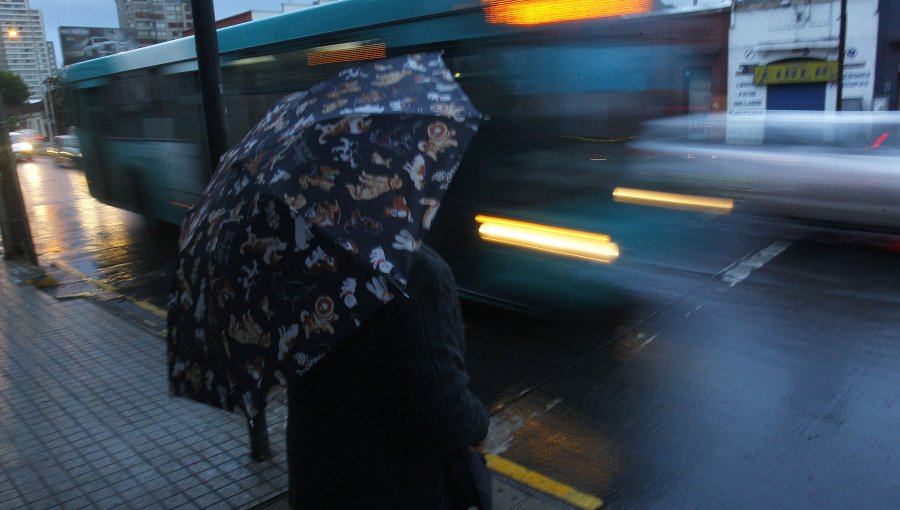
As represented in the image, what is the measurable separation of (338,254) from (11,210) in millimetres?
9907

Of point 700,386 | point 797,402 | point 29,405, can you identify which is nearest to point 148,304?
point 29,405

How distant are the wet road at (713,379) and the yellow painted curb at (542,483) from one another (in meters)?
0.10

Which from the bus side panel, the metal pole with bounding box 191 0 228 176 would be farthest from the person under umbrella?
the bus side panel

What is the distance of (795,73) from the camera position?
79.5 ft

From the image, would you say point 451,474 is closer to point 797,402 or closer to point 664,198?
point 797,402

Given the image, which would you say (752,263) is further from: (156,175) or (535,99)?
(156,175)

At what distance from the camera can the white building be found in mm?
22688

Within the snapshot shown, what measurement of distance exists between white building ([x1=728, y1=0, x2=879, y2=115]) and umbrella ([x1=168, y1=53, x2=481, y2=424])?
23616 mm

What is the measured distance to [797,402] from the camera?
4.91 metres

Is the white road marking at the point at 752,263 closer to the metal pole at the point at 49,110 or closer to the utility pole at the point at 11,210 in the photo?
the utility pole at the point at 11,210

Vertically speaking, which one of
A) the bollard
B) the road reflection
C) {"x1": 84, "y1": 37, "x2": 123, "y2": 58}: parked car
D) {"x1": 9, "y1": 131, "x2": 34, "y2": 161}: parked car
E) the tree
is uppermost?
the tree

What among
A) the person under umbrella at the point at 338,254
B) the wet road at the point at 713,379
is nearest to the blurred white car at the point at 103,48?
the wet road at the point at 713,379

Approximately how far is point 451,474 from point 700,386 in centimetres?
375

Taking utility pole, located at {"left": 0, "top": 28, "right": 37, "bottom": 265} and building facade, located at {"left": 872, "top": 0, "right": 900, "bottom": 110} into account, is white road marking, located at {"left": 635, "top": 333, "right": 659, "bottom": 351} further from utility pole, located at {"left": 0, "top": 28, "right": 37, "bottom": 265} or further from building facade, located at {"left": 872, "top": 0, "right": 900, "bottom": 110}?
building facade, located at {"left": 872, "top": 0, "right": 900, "bottom": 110}
